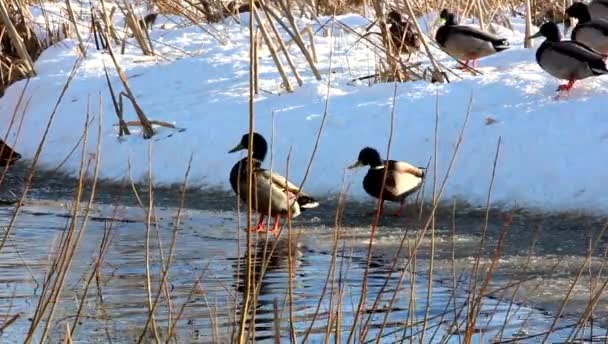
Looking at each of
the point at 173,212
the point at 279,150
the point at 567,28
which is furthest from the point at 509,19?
the point at 173,212

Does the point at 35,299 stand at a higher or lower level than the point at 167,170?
higher

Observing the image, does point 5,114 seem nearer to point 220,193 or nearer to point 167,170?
point 167,170

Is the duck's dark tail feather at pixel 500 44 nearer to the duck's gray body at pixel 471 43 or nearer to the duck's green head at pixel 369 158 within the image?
the duck's gray body at pixel 471 43

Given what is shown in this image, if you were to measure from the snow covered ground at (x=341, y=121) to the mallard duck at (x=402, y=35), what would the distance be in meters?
0.38

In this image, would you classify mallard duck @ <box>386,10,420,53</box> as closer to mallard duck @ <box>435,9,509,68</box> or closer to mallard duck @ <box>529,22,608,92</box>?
mallard duck @ <box>435,9,509,68</box>

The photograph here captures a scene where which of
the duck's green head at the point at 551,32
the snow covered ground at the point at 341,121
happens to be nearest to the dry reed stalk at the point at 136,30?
the snow covered ground at the point at 341,121

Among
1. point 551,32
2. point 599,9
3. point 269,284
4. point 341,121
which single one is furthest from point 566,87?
point 269,284

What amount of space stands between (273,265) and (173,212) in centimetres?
241

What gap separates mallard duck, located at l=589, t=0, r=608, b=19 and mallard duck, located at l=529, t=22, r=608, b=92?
417 centimetres

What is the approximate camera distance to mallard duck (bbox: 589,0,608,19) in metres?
16.3

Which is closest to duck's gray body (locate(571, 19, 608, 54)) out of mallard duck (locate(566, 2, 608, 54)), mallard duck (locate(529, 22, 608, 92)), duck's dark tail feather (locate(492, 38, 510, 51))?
mallard duck (locate(566, 2, 608, 54))

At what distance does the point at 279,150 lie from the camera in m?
11.9

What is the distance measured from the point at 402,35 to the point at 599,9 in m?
2.84

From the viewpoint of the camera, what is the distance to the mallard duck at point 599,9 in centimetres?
1631
